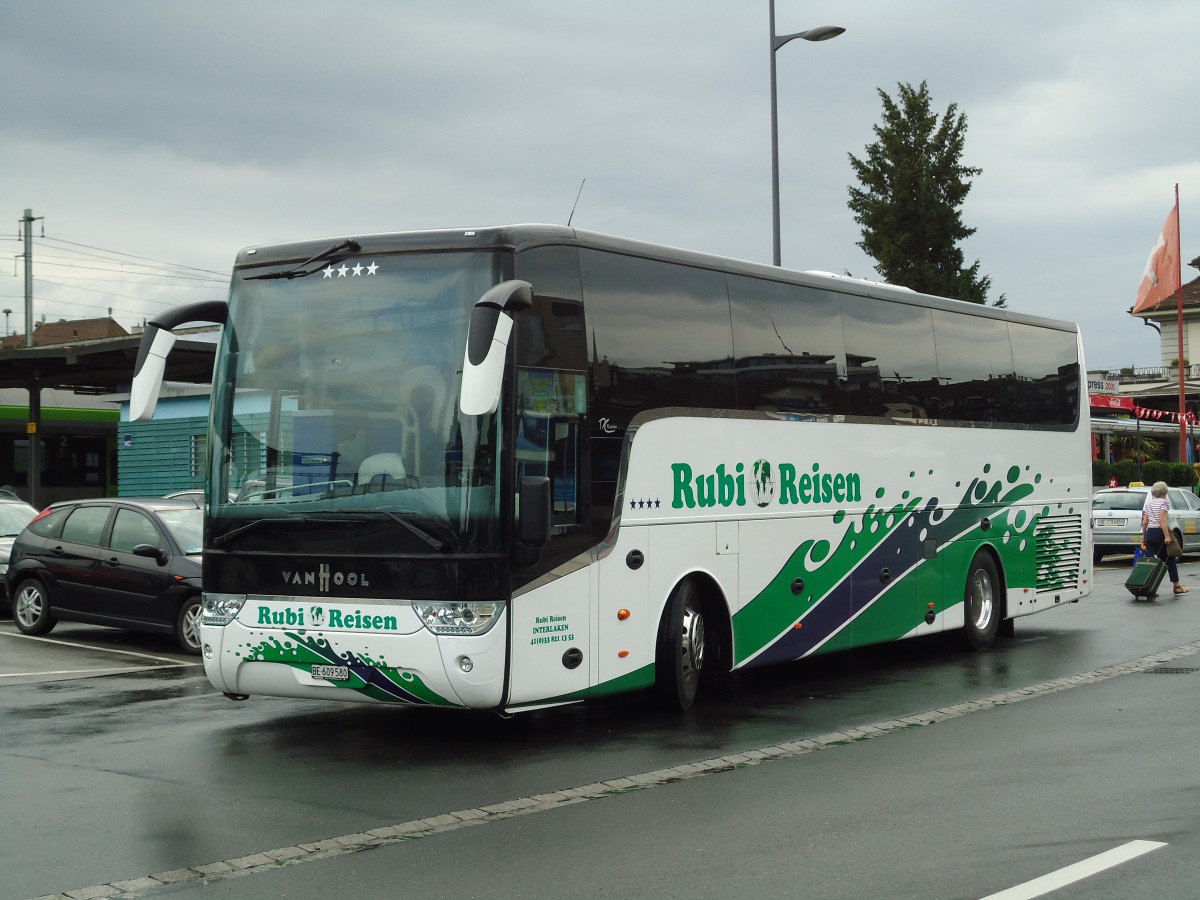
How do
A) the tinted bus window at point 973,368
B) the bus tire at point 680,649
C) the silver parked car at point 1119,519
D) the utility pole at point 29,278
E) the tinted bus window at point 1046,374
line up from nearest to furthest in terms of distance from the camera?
the bus tire at point 680,649 < the tinted bus window at point 973,368 < the tinted bus window at point 1046,374 < the silver parked car at point 1119,519 < the utility pole at point 29,278

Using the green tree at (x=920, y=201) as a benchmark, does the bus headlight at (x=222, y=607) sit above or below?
below

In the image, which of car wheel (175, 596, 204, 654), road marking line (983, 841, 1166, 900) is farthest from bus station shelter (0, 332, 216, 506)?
road marking line (983, 841, 1166, 900)

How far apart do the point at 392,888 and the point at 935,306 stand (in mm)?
10257

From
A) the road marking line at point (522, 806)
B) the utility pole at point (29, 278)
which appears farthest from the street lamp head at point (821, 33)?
the utility pole at point (29, 278)

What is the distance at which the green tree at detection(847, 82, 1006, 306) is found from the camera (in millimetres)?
47219

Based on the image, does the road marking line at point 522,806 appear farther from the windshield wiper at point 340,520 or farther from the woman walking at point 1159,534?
the woman walking at point 1159,534

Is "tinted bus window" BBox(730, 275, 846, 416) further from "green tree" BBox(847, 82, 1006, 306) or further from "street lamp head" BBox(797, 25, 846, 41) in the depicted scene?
"green tree" BBox(847, 82, 1006, 306)

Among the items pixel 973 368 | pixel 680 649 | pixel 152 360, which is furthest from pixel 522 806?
pixel 973 368

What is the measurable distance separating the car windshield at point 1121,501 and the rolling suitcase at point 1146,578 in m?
9.27

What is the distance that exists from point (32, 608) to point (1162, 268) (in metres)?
33.7

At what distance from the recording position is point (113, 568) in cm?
1585

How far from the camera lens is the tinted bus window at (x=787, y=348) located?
1173 cm

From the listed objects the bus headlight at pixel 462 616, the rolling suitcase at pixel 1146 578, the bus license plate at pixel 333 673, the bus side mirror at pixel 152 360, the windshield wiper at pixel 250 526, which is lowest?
the rolling suitcase at pixel 1146 578

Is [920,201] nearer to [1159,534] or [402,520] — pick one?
[1159,534]
